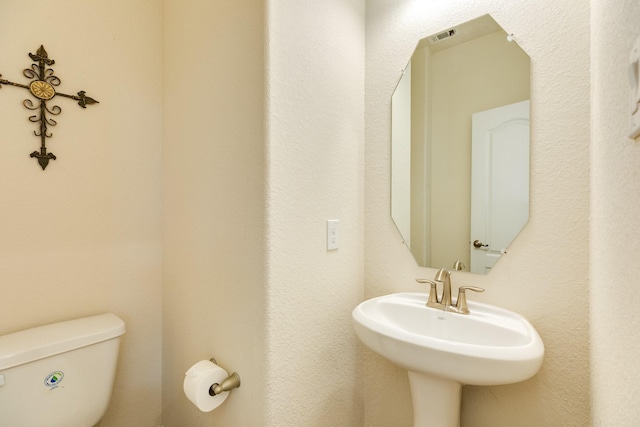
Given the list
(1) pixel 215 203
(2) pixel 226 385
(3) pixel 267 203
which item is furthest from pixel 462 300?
(1) pixel 215 203

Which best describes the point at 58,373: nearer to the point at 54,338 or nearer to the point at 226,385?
the point at 54,338

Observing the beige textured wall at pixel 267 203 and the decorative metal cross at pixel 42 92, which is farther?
the decorative metal cross at pixel 42 92

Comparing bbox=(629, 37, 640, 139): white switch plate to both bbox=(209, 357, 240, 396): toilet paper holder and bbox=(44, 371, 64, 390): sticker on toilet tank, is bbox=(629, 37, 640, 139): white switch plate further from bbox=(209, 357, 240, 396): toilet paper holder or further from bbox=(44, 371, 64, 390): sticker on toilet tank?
bbox=(44, 371, 64, 390): sticker on toilet tank

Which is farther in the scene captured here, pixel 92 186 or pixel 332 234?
pixel 92 186

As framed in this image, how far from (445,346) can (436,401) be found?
0.34 meters

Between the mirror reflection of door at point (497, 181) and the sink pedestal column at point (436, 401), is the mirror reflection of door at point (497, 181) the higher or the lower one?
the higher one

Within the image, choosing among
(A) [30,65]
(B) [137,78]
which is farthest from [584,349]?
(A) [30,65]

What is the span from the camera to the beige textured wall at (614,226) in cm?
43

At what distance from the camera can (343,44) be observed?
119 cm

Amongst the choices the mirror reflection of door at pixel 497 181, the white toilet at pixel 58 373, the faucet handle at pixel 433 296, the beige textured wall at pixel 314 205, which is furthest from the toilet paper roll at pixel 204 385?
the mirror reflection of door at pixel 497 181

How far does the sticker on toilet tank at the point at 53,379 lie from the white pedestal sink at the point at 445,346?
104 centimetres

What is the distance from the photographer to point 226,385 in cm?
98

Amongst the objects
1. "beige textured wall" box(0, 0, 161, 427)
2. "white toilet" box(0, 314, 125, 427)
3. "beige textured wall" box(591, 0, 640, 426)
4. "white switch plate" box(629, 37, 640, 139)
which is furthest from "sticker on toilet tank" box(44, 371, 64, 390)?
"white switch plate" box(629, 37, 640, 139)

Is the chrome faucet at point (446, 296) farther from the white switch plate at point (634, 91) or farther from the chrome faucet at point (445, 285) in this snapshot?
the white switch plate at point (634, 91)
